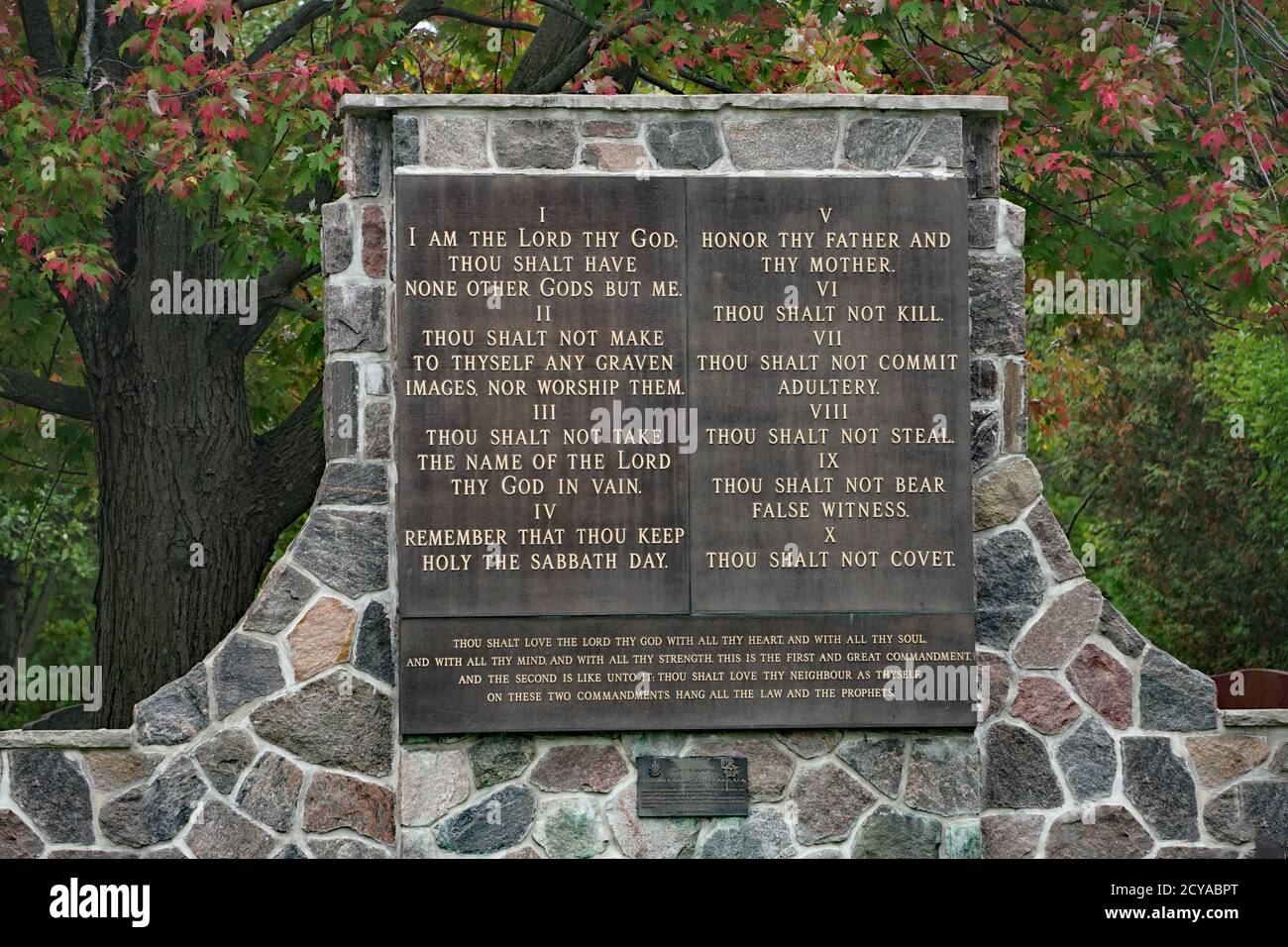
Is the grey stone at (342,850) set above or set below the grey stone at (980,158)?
below

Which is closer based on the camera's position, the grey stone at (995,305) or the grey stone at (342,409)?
the grey stone at (342,409)

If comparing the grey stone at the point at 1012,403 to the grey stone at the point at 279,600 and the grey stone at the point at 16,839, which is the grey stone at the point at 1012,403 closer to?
the grey stone at the point at 279,600

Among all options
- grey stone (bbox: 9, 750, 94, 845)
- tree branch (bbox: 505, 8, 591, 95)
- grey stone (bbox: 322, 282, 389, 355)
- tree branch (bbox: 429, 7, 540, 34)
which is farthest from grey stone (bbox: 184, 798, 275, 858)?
tree branch (bbox: 429, 7, 540, 34)

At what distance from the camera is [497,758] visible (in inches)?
265

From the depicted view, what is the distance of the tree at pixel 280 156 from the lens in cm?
970

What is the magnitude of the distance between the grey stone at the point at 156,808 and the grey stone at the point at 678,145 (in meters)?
3.25

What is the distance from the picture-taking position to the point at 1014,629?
23.2 ft

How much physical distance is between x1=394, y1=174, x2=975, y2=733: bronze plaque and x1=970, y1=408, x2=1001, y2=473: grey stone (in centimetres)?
23

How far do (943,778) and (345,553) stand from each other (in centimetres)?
270

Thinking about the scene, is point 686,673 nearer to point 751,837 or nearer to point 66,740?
point 751,837

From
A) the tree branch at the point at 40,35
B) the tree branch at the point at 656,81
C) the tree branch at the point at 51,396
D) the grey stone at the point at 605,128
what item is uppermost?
the tree branch at the point at 40,35

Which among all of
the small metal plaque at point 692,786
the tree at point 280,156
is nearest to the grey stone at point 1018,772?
the small metal plaque at point 692,786

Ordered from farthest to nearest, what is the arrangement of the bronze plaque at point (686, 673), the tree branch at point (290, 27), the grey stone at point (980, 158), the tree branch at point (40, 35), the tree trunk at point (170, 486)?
the tree branch at point (290, 27), the tree branch at point (40, 35), the tree trunk at point (170, 486), the grey stone at point (980, 158), the bronze plaque at point (686, 673)

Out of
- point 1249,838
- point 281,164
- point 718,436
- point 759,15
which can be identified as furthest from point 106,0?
point 1249,838
